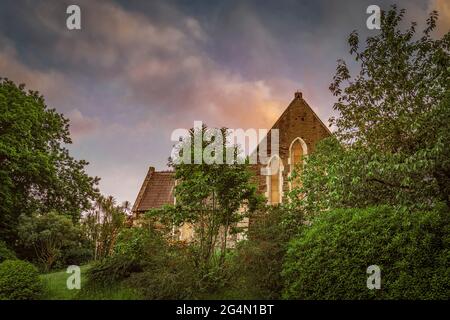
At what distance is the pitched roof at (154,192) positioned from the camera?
114 ft

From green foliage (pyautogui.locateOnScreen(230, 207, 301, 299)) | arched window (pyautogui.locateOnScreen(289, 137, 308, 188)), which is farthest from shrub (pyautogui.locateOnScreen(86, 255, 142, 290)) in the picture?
arched window (pyautogui.locateOnScreen(289, 137, 308, 188))

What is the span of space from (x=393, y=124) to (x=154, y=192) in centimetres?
2844

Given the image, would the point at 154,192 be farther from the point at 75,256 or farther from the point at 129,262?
the point at 129,262

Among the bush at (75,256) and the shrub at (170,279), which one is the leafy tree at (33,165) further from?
the shrub at (170,279)

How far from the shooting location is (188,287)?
1179cm

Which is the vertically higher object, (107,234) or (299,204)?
(299,204)

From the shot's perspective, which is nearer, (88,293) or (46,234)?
(88,293)

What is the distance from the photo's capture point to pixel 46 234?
85.4ft

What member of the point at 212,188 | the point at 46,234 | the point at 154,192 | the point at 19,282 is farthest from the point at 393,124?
the point at 154,192

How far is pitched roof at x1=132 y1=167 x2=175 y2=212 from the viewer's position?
3466 centimetres
